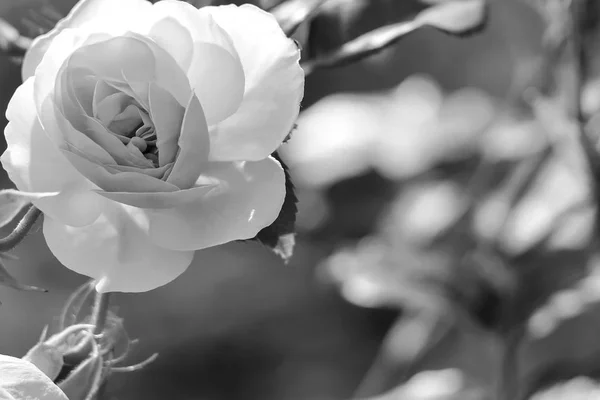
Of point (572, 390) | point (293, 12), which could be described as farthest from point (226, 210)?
point (572, 390)

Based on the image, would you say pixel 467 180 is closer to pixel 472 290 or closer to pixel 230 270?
pixel 472 290

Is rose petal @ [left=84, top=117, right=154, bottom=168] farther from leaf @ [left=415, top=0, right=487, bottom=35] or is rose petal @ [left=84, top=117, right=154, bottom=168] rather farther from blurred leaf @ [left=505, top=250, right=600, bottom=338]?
blurred leaf @ [left=505, top=250, right=600, bottom=338]

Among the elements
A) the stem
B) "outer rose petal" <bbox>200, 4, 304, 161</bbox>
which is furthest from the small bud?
"outer rose petal" <bbox>200, 4, 304, 161</bbox>

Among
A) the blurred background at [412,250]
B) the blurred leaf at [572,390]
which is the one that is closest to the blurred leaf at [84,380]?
the blurred background at [412,250]

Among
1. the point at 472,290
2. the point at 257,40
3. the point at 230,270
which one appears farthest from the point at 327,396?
the point at 257,40

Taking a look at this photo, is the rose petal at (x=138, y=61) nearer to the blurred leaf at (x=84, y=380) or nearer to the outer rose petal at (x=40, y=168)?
the outer rose petal at (x=40, y=168)

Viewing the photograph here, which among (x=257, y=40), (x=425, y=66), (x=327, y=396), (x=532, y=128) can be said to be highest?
(x=257, y=40)
